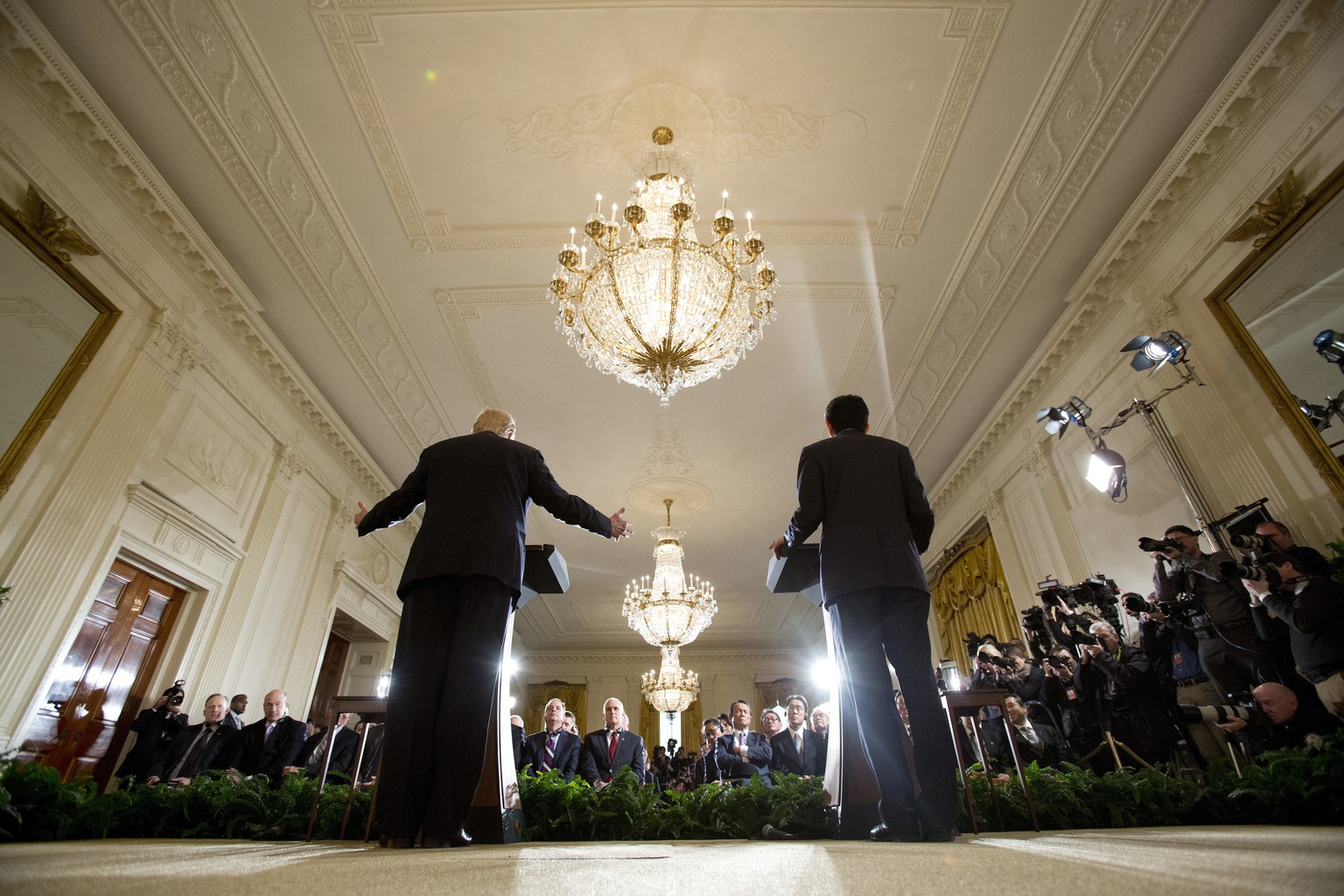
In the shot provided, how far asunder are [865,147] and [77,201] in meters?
5.25

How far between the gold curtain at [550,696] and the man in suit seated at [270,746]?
10.4 m

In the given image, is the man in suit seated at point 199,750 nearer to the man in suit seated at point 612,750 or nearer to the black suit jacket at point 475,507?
the man in suit seated at point 612,750

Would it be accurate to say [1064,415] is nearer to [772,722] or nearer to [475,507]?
[772,722]

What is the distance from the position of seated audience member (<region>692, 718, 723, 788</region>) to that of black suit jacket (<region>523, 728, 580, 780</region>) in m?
1.08

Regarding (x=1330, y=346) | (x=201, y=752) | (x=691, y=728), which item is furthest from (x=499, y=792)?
(x=691, y=728)

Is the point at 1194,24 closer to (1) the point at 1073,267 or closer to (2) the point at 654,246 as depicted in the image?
Result: (1) the point at 1073,267

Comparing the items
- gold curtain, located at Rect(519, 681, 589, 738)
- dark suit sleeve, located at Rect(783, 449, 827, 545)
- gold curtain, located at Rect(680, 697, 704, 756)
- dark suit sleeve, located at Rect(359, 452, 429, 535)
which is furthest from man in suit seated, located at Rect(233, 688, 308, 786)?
gold curtain, located at Rect(680, 697, 704, 756)

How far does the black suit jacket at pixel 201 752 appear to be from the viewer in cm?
449

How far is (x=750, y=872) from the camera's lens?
1.22 metres

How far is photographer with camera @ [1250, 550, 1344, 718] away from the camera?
2910mm

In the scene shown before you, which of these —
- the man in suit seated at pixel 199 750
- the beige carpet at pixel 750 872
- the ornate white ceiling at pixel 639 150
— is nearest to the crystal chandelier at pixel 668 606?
the ornate white ceiling at pixel 639 150

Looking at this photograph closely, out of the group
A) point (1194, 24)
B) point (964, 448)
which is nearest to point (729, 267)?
point (1194, 24)

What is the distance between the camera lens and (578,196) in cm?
503

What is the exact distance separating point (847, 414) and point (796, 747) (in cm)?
381
